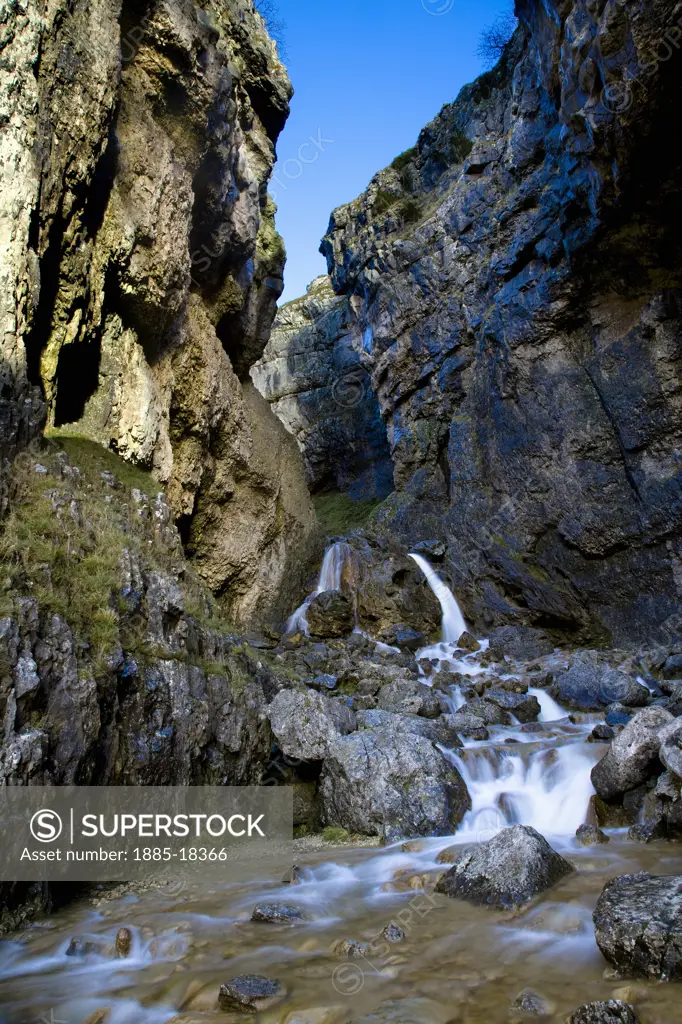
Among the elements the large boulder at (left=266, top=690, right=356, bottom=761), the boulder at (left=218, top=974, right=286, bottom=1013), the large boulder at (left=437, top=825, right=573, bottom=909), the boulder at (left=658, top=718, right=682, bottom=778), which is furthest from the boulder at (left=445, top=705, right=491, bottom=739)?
the boulder at (left=218, top=974, right=286, bottom=1013)

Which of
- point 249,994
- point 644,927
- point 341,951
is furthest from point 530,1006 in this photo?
point 249,994

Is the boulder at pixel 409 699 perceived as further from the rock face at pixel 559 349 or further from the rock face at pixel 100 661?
the rock face at pixel 559 349

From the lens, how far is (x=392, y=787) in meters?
8.23

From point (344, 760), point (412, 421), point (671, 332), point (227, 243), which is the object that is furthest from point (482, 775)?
point (412, 421)

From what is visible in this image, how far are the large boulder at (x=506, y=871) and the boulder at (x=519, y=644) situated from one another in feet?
43.8

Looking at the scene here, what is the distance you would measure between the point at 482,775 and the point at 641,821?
2.48 metres

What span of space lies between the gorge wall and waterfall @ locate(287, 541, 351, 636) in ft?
4.18

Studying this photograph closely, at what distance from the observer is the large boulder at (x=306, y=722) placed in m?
9.16

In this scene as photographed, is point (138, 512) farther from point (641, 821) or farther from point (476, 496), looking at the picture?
point (476, 496)

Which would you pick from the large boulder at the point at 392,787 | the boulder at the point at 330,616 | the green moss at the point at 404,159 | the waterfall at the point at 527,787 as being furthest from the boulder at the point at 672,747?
the green moss at the point at 404,159

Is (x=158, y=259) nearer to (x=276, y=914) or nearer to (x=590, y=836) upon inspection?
(x=276, y=914)

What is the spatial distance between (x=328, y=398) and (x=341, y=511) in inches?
339

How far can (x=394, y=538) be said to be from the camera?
26.9 m

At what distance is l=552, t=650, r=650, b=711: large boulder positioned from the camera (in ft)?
40.7
